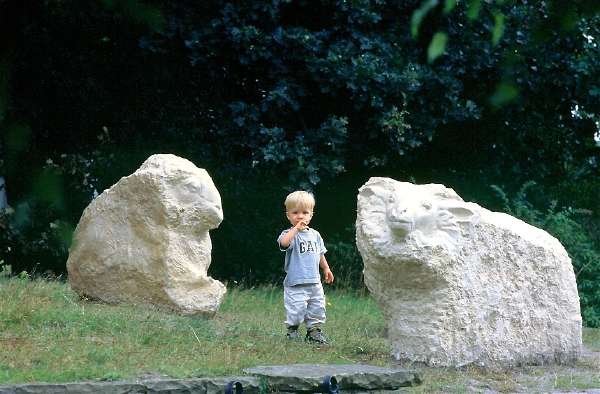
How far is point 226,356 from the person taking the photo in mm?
7020

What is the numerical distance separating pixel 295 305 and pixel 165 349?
1576mm

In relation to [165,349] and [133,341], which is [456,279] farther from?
[133,341]

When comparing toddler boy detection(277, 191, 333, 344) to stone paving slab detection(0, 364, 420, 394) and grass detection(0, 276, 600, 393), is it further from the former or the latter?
stone paving slab detection(0, 364, 420, 394)

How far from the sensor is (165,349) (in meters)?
7.25

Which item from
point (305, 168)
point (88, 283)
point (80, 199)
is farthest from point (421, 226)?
point (80, 199)

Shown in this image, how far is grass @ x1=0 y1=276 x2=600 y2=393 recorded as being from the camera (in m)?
6.45

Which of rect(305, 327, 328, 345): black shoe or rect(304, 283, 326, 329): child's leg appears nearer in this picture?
rect(305, 327, 328, 345): black shoe

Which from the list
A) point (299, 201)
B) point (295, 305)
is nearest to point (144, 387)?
point (295, 305)

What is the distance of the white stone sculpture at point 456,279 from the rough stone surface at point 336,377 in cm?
98

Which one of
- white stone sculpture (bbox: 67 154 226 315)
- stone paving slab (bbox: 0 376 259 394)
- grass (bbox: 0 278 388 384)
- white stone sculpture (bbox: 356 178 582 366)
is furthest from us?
white stone sculpture (bbox: 67 154 226 315)

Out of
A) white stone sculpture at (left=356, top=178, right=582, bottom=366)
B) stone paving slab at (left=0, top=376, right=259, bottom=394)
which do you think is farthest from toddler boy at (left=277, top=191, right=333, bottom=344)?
stone paving slab at (left=0, top=376, right=259, bottom=394)

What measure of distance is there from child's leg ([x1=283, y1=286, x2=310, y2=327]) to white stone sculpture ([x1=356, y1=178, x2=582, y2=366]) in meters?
0.92

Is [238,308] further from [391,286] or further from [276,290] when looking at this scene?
[391,286]

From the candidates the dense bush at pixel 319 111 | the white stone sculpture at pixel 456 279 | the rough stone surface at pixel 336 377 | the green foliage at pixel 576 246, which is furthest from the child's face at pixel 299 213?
the green foliage at pixel 576 246
